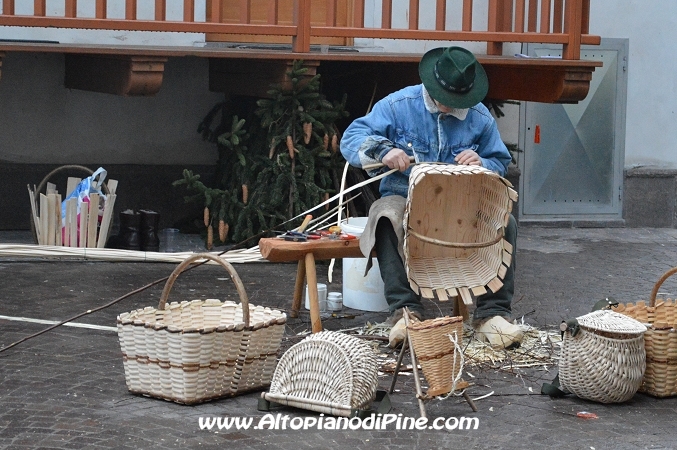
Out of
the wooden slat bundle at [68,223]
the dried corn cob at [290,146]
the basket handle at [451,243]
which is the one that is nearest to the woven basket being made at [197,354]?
the basket handle at [451,243]

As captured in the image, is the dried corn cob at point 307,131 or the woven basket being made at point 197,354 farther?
the dried corn cob at point 307,131

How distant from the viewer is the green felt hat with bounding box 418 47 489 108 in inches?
215

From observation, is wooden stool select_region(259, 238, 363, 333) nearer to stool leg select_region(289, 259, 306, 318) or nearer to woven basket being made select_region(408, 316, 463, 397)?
stool leg select_region(289, 259, 306, 318)

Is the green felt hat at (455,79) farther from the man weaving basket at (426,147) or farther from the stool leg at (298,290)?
the stool leg at (298,290)

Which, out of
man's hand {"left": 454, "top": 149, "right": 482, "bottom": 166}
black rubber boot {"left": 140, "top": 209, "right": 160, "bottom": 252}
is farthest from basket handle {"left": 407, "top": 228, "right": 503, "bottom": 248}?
black rubber boot {"left": 140, "top": 209, "right": 160, "bottom": 252}

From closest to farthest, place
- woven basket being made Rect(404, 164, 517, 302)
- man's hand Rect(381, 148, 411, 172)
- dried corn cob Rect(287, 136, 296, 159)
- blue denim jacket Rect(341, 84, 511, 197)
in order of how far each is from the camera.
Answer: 1. woven basket being made Rect(404, 164, 517, 302)
2. man's hand Rect(381, 148, 411, 172)
3. blue denim jacket Rect(341, 84, 511, 197)
4. dried corn cob Rect(287, 136, 296, 159)

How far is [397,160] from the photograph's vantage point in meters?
5.38

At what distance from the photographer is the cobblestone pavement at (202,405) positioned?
13.5 feet

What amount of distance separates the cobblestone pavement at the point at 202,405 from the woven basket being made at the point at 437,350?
0.16 m

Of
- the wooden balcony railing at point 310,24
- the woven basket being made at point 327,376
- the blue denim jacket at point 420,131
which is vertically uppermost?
the wooden balcony railing at point 310,24

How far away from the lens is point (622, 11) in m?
9.98

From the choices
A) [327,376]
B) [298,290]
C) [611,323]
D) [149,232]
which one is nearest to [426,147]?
[298,290]

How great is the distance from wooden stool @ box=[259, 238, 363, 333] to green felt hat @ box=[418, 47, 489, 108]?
0.87m

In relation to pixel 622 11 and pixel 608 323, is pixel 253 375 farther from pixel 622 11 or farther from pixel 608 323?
pixel 622 11
